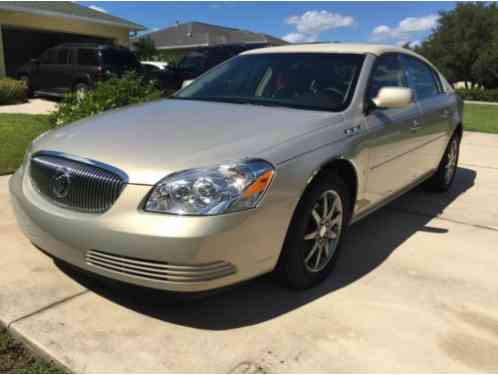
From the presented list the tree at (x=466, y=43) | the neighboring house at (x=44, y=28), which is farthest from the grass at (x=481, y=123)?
the tree at (x=466, y=43)

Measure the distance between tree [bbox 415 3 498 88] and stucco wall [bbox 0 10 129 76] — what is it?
20.9 metres

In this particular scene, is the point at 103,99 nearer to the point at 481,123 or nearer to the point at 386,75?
the point at 386,75

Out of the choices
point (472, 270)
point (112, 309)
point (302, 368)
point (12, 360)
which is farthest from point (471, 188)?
point (12, 360)

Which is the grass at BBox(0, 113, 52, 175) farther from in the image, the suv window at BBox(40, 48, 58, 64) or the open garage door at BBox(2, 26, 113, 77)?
the open garage door at BBox(2, 26, 113, 77)

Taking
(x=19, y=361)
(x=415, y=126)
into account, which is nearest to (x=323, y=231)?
(x=415, y=126)

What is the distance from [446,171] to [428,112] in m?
1.27

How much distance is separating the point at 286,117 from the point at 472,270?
1.80m

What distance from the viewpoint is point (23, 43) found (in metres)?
17.0

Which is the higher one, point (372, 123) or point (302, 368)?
point (372, 123)

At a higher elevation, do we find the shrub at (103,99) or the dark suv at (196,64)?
the dark suv at (196,64)

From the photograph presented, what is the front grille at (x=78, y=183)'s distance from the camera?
2.39 meters

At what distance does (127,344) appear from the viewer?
7.93 ft

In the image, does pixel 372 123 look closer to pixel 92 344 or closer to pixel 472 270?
pixel 472 270

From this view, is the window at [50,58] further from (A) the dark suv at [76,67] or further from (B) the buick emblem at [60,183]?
(B) the buick emblem at [60,183]
